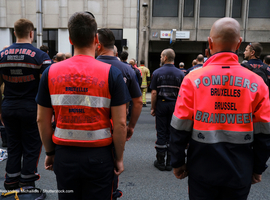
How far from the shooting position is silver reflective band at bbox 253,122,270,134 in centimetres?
184

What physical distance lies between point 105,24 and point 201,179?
17.8 meters

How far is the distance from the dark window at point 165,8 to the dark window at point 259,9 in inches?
237

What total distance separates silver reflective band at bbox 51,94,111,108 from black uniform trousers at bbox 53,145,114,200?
34 cm

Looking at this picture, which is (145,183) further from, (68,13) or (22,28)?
(68,13)

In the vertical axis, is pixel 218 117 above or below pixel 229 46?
below

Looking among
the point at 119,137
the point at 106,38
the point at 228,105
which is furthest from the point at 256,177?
the point at 106,38

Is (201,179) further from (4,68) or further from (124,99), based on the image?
(4,68)

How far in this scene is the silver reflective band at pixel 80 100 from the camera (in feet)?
6.16

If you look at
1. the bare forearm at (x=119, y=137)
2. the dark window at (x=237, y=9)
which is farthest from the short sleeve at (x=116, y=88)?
the dark window at (x=237, y=9)

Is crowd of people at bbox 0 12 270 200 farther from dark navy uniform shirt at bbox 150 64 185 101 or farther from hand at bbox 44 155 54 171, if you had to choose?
dark navy uniform shirt at bbox 150 64 185 101

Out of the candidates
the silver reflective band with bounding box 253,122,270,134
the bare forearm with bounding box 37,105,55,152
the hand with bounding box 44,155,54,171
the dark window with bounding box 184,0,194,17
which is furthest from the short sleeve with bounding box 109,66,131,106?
the dark window with bounding box 184,0,194,17

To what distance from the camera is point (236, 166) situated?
1.81m

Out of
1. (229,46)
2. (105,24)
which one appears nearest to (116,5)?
(105,24)

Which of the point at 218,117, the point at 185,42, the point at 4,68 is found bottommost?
the point at 218,117
